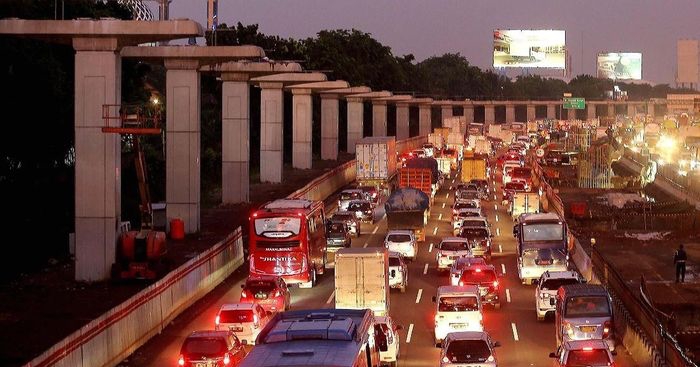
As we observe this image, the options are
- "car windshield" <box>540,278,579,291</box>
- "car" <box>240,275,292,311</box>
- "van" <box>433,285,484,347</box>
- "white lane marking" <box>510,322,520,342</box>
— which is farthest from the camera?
"car" <box>240,275,292,311</box>

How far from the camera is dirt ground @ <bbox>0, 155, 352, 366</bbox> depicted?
32.8m

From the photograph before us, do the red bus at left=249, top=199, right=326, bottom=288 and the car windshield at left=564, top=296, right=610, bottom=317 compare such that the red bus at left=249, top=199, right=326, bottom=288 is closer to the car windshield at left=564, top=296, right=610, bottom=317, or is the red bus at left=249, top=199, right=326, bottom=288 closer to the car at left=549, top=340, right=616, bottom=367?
the car windshield at left=564, top=296, right=610, bottom=317

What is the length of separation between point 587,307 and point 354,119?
99220mm

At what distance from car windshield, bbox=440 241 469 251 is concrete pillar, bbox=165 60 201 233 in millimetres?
15989

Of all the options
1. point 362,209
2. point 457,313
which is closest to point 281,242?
point 457,313

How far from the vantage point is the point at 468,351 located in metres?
27.0

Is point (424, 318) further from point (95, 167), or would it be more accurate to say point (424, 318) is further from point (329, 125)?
point (329, 125)

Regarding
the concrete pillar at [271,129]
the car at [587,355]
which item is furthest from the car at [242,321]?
the concrete pillar at [271,129]

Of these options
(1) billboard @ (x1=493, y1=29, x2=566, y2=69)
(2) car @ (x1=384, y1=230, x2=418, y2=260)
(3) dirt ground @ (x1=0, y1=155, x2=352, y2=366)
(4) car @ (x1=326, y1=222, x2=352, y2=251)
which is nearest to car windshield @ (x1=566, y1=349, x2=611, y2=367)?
(3) dirt ground @ (x1=0, y1=155, x2=352, y2=366)

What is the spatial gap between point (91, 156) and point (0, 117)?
29.1 meters

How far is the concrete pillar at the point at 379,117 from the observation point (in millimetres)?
143125

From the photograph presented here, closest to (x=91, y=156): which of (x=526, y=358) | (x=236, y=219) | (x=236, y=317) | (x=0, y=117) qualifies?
(x=236, y=317)

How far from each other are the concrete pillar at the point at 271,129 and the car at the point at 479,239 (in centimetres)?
3725

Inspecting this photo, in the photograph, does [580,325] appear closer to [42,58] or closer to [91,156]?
[91,156]
